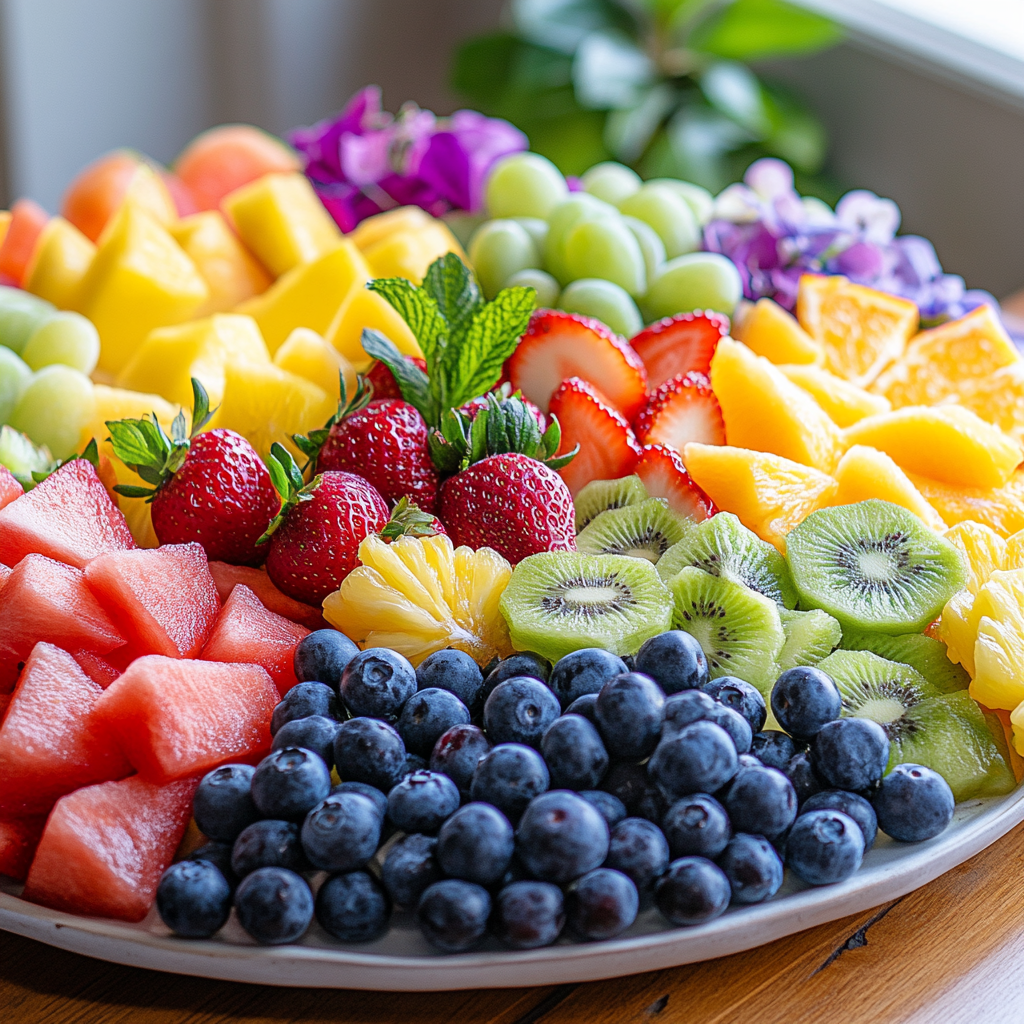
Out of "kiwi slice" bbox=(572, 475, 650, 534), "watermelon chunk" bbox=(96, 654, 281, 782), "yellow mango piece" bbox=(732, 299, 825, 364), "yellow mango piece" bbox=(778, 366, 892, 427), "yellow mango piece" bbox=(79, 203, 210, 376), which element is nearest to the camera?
"watermelon chunk" bbox=(96, 654, 281, 782)

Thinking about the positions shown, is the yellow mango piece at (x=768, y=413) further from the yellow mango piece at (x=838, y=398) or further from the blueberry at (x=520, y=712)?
the blueberry at (x=520, y=712)

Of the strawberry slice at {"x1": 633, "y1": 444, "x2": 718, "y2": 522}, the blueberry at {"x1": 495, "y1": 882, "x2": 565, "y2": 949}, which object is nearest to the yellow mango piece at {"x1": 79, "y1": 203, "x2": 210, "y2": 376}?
the strawberry slice at {"x1": 633, "y1": 444, "x2": 718, "y2": 522}

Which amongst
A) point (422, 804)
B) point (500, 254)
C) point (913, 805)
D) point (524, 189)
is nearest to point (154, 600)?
point (422, 804)

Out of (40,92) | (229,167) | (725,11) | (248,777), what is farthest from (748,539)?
(40,92)

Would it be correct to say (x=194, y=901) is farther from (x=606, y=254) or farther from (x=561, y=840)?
(x=606, y=254)

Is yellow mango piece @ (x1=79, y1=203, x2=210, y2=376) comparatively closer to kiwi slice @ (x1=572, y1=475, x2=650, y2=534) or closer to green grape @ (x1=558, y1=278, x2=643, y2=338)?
green grape @ (x1=558, y1=278, x2=643, y2=338)

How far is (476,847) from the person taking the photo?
28.0 inches

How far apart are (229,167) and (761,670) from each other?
158 cm

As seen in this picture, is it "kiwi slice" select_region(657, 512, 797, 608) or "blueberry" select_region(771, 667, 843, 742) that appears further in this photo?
"kiwi slice" select_region(657, 512, 797, 608)

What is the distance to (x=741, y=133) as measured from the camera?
301 cm

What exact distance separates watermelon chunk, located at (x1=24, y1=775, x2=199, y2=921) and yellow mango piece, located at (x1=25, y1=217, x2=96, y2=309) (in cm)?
105

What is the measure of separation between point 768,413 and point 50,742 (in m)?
0.78

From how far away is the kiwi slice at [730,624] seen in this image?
922 mm

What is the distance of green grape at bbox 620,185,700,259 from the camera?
1650mm
